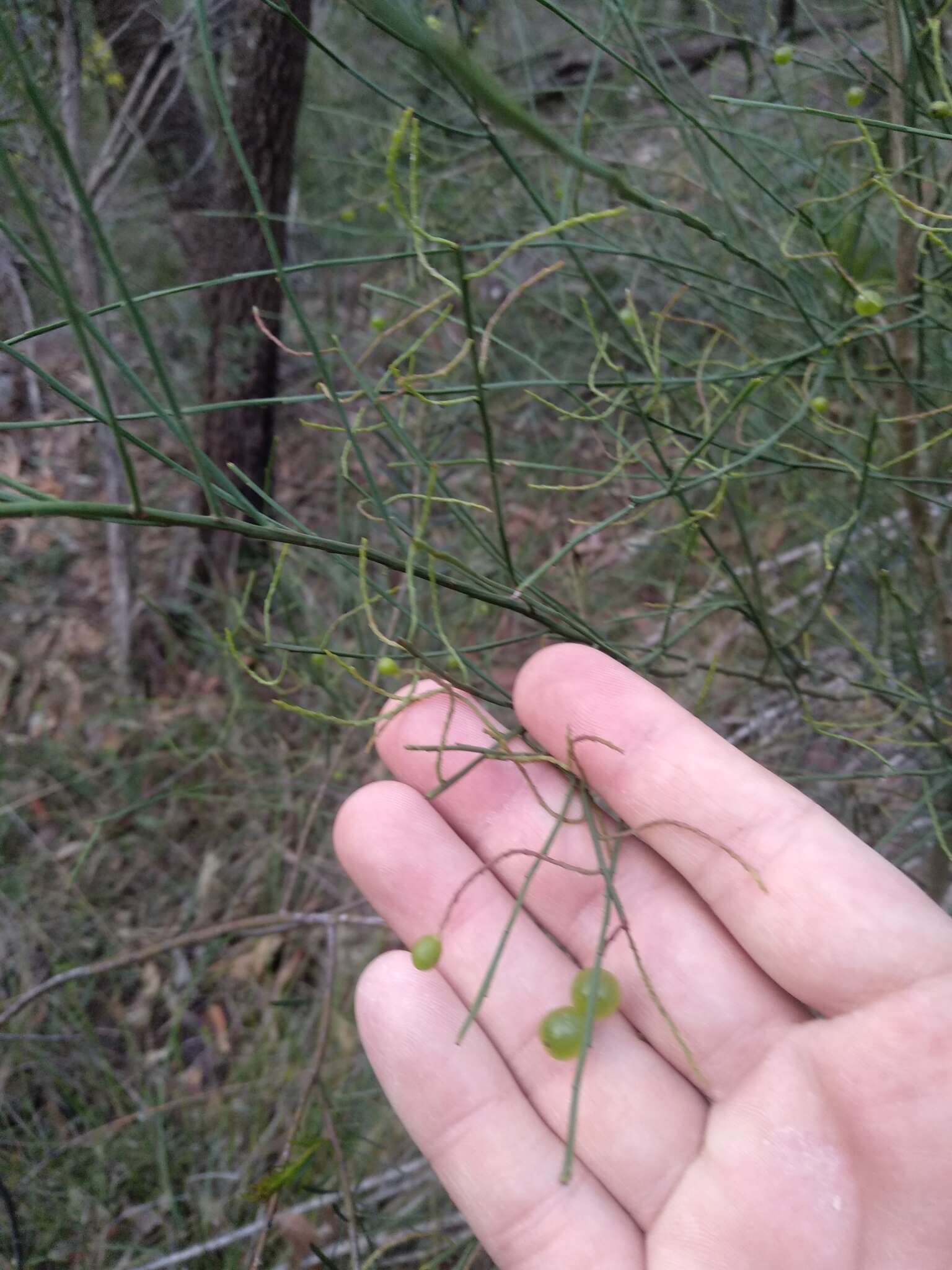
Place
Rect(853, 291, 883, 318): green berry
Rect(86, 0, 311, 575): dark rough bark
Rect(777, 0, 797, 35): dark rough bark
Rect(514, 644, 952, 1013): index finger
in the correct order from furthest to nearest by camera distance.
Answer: Rect(86, 0, 311, 575): dark rough bark
Rect(777, 0, 797, 35): dark rough bark
Rect(514, 644, 952, 1013): index finger
Rect(853, 291, 883, 318): green berry

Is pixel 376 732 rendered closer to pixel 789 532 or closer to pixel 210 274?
pixel 789 532

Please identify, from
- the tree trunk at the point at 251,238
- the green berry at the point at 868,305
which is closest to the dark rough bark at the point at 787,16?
the tree trunk at the point at 251,238

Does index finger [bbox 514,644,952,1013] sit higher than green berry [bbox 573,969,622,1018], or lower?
higher

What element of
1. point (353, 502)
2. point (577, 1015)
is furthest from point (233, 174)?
point (577, 1015)

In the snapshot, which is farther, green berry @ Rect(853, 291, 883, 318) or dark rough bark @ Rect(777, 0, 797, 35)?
dark rough bark @ Rect(777, 0, 797, 35)

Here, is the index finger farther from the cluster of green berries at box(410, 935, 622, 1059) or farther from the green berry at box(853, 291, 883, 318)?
the green berry at box(853, 291, 883, 318)

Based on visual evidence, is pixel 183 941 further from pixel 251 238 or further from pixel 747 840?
pixel 251 238

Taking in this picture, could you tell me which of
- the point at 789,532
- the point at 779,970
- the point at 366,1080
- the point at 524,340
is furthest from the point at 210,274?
the point at 779,970

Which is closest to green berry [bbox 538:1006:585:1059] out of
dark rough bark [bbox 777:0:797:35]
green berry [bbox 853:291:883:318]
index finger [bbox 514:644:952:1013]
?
index finger [bbox 514:644:952:1013]
